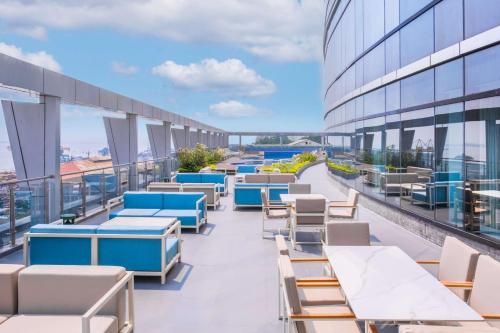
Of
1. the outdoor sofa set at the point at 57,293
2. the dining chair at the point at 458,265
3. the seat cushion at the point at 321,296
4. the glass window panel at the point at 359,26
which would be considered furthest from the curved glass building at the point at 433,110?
the outdoor sofa set at the point at 57,293

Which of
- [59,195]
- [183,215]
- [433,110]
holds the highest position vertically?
[433,110]

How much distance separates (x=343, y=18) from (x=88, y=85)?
12.7 meters

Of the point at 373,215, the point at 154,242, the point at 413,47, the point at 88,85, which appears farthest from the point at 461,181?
the point at 88,85

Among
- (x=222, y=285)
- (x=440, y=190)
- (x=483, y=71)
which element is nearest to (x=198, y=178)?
(x=440, y=190)

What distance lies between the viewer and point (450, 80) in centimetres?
727

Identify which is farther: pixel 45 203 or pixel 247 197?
pixel 247 197

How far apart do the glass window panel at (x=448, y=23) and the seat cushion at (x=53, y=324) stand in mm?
6945

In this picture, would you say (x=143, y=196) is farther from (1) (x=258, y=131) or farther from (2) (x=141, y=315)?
(1) (x=258, y=131)

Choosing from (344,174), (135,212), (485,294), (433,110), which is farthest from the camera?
(344,174)

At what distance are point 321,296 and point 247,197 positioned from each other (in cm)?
788

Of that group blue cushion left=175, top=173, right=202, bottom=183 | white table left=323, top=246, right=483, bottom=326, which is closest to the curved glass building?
white table left=323, top=246, right=483, bottom=326

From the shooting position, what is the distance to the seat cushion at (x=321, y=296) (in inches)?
151

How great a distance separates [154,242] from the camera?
18.0 ft

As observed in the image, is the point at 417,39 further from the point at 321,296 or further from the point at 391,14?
the point at 321,296
